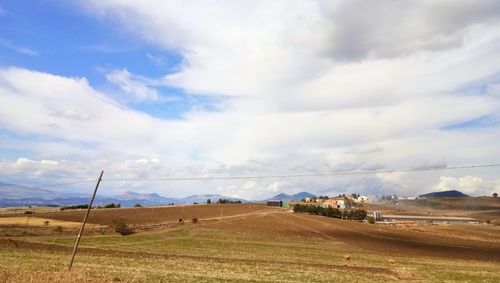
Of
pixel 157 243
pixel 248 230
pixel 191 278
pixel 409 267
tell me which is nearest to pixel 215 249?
pixel 157 243

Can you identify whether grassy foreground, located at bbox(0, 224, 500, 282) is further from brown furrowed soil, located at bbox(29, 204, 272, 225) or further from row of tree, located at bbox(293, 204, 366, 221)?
row of tree, located at bbox(293, 204, 366, 221)

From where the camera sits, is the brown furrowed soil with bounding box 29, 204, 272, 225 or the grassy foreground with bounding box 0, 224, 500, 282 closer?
the grassy foreground with bounding box 0, 224, 500, 282

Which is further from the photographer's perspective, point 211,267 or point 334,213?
point 334,213

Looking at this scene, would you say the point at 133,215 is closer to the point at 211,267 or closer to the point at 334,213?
the point at 334,213

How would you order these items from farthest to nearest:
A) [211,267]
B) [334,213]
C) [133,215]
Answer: [334,213], [133,215], [211,267]

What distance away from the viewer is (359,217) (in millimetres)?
153500

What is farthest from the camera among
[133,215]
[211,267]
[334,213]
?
[334,213]

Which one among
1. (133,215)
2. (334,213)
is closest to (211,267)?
(133,215)

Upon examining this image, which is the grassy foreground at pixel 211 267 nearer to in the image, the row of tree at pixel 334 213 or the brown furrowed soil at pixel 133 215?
the brown furrowed soil at pixel 133 215

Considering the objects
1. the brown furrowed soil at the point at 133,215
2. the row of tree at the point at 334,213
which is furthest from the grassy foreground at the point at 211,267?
the row of tree at the point at 334,213

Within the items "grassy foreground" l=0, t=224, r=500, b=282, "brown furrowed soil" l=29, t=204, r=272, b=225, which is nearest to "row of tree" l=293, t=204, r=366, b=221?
"brown furrowed soil" l=29, t=204, r=272, b=225

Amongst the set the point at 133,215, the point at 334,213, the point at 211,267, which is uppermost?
the point at 334,213

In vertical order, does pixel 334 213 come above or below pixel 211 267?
above

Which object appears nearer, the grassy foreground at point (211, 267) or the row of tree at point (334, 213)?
the grassy foreground at point (211, 267)
